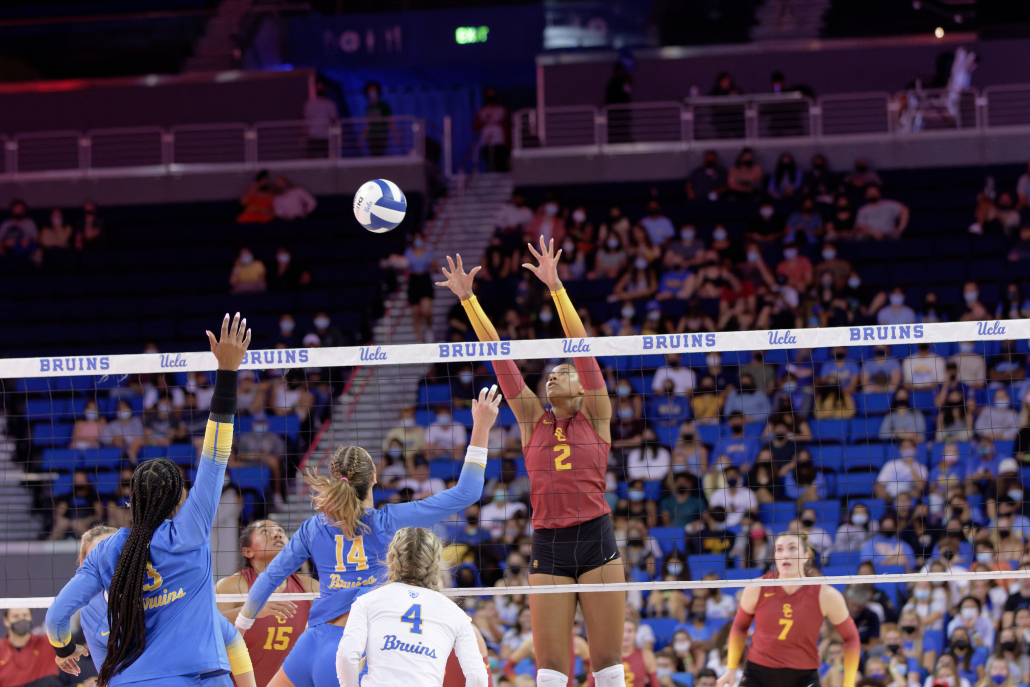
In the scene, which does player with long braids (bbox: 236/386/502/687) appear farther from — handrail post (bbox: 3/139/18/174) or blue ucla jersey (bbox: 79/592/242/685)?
handrail post (bbox: 3/139/18/174)

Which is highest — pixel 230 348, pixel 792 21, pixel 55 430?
pixel 792 21

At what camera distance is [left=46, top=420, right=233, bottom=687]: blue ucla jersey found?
4.65 metres

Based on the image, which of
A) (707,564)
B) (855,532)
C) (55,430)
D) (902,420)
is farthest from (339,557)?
(55,430)

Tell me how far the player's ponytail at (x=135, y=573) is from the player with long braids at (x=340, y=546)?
1023 mm

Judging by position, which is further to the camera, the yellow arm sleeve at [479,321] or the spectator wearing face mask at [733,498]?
the spectator wearing face mask at [733,498]

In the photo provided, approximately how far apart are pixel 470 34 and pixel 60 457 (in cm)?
1202

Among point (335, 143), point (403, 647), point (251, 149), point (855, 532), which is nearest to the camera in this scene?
point (403, 647)

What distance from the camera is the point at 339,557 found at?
18.5 ft

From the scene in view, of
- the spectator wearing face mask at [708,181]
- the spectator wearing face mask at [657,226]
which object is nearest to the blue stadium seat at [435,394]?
the spectator wearing face mask at [657,226]

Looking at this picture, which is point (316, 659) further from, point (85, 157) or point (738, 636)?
point (85, 157)

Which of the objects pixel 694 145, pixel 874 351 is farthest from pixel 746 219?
pixel 874 351

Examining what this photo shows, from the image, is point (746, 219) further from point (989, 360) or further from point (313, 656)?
point (313, 656)

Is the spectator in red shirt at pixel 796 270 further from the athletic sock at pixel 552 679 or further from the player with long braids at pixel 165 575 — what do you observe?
the player with long braids at pixel 165 575

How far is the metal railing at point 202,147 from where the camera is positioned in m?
19.0
